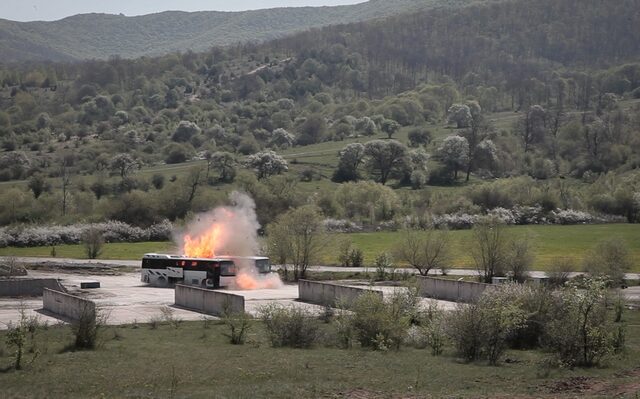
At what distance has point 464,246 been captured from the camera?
241 feet

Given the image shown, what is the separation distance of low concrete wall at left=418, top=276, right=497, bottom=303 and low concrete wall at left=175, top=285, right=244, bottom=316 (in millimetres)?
11853

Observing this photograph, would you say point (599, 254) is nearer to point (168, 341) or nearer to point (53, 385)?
point (168, 341)

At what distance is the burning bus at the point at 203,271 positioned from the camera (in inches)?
2324

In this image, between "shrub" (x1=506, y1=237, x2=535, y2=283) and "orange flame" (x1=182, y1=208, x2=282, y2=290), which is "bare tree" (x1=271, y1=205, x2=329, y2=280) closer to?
"orange flame" (x1=182, y1=208, x2=282, y2=290)

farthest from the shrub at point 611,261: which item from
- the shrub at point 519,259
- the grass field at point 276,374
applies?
the grass field at point 276,374

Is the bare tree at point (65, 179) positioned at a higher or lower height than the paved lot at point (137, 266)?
higher

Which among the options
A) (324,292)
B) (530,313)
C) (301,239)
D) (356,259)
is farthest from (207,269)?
(530,313)

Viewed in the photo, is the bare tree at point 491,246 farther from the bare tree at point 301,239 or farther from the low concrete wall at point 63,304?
the low concrete wall at point 63,304

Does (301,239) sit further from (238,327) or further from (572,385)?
(572,385)

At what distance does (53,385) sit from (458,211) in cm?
9670

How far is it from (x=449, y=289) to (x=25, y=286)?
83.4ft

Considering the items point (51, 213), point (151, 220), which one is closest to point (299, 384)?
point (151, 220)

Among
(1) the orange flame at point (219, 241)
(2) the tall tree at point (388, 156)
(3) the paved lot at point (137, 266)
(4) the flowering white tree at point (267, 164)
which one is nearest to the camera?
(1) the orange flame at point (219, 241)

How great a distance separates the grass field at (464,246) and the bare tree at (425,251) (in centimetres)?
228
